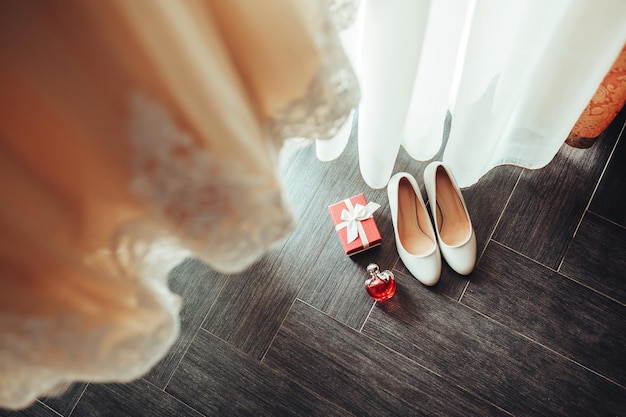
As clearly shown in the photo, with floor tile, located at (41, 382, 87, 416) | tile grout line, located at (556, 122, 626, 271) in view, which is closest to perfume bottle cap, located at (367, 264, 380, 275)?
tile grout line, located at (556, 122, 626, 271)

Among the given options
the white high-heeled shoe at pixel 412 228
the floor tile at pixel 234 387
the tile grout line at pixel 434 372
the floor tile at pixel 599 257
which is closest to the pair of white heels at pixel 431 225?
the white high-heeled shoe at pixel 412 228

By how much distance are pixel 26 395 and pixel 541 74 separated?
2.68 ft

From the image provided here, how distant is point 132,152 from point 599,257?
1053 mm

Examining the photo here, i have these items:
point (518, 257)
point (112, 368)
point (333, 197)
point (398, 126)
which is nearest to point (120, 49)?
point (112, 368)

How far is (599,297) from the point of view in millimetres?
1143

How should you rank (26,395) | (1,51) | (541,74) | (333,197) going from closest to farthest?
1. (1,51)
2. (26,395)
3. (541,74)
4. (333,197)

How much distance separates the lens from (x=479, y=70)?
0.84 metres

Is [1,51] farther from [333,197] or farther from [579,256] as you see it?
[579,256]

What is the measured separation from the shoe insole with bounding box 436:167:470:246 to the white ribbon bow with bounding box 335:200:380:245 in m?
0.14

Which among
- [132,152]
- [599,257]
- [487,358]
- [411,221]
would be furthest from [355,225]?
[132,152]

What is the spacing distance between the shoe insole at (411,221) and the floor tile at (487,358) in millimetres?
97

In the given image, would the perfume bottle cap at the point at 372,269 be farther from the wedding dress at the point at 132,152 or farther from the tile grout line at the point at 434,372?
the wedding dress at the point at 132,152

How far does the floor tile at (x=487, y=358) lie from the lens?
110cm

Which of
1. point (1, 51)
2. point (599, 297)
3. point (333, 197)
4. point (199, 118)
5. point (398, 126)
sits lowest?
point (599, 297)
